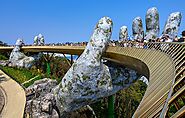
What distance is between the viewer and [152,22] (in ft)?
72.4

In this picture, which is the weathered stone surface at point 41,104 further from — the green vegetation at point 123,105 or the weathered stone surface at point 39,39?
the weathered stone surface at point 39,39

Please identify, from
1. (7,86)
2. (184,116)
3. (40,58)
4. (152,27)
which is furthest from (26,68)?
(184,116)

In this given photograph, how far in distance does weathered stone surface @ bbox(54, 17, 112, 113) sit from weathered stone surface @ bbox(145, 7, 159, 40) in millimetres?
4959

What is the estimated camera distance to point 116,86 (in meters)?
19.0

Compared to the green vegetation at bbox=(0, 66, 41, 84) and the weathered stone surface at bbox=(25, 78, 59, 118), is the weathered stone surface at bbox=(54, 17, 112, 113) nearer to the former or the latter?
the weathered stone surface at bbox=(25, 78, 59, 118)

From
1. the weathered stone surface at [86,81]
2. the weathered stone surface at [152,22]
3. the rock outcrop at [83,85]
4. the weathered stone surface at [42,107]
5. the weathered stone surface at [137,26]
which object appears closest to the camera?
the weathered stone surface at [42,107]

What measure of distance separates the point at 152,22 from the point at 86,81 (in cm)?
725

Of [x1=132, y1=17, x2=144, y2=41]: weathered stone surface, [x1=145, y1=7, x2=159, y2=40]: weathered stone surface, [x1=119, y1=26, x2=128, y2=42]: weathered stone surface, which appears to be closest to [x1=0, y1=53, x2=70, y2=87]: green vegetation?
[x1=119, y1=26, x2=128, y2=42]: weathered stone surface

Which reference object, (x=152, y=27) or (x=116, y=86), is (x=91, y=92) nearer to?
(x=116, y=86)

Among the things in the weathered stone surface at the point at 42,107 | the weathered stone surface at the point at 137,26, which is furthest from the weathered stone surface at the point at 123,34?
the weathered stone surface at the point at 42,107

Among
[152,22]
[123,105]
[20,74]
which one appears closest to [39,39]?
[20,74]

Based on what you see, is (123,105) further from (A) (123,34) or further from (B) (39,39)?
(B) (39,39)

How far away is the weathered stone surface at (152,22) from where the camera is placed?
21958mm

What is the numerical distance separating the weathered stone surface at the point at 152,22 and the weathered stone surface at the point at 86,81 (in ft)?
16.3
